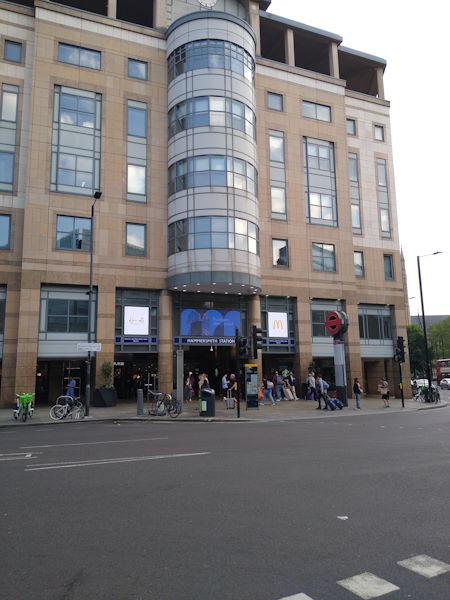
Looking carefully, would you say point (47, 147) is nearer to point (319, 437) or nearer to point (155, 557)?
point (319, 437)

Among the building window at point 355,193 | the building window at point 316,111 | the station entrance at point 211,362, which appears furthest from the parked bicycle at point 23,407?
the building window at point 316,111

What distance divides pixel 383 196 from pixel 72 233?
26854mm

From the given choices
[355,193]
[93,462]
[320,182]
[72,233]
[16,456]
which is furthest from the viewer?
[355,193]

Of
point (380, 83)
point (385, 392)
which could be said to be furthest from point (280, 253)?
point (380, 83)

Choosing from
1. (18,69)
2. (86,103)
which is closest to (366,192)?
(86,103)

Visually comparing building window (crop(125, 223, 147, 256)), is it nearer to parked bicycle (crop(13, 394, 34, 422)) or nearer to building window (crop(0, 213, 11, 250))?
building window (crop(0, 213, 11, 250))

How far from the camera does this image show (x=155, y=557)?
14.9ft

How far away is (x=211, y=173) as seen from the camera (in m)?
30.1

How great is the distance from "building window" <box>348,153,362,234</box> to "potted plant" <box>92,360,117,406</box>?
2328cm

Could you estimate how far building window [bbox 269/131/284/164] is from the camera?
34.8 metres

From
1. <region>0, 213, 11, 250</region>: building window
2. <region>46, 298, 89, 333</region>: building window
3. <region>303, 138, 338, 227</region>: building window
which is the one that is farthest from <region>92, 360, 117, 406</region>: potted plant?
<region>303, 138, 338, 227</region>: building window

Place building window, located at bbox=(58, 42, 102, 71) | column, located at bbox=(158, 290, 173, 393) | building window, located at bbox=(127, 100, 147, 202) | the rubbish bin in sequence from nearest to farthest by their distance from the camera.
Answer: the rubbish bin, column, located at bbox=(158, 290, 173, 393), building window, located at bbox=(58, 42, 102, 71), building window, located at bbox=(127, 100, 147, 202)

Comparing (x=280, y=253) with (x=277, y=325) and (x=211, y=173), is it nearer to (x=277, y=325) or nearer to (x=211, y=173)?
(x=277, y=325)

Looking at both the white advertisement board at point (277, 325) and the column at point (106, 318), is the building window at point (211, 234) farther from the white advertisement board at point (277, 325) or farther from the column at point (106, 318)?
the white advertisement board at point (277, 325)
